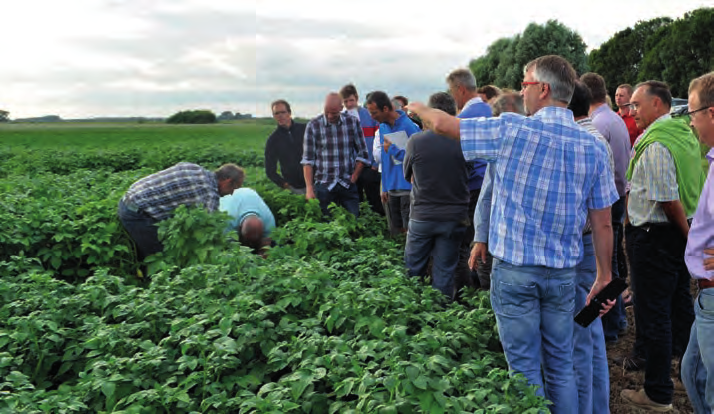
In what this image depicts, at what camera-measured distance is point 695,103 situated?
117 inches

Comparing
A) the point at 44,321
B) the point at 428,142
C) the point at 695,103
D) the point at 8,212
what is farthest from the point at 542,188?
the point at 8,212

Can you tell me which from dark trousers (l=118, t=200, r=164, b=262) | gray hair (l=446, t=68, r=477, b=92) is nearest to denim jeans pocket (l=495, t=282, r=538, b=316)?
gray hair (l=446, t=68, r=477, b=92)

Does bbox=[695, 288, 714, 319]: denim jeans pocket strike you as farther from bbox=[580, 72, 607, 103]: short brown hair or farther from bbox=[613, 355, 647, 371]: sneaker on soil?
bbox=[580, 72, 607, 103]: short brown hair

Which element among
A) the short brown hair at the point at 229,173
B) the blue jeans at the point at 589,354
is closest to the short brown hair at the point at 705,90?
the blue jeans at the point at 589,354

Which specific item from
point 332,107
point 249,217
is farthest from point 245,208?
point 332,107

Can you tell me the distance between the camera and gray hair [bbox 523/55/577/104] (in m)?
2.98

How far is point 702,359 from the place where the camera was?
2938 millimetres

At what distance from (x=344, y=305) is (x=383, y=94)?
3.37 meters

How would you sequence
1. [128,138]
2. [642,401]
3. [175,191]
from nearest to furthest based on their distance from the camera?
[642,401], [175,191], [128,138]

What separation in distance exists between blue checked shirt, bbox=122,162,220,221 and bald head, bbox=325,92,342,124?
183 cm

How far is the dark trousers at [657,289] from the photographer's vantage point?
13.6 ft

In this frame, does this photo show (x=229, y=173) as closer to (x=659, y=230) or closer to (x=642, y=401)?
(x=659, y=230)

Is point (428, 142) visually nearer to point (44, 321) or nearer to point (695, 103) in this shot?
point (695, 103)

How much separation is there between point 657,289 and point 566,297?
57.5 inches
